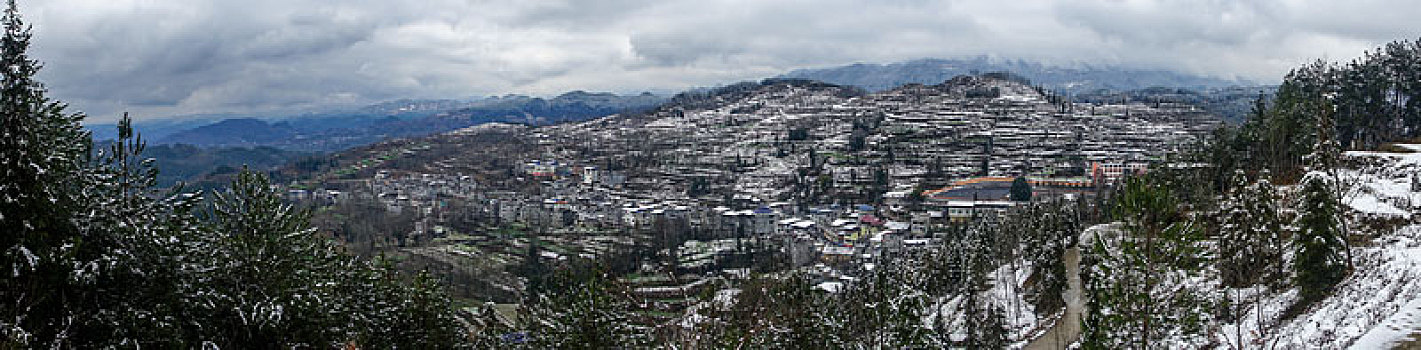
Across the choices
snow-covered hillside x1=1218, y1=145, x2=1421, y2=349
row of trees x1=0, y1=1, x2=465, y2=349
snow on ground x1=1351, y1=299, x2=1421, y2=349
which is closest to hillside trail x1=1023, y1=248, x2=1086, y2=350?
snow-covered hillside x1=1218, y1=145, x2=1421, y2=349

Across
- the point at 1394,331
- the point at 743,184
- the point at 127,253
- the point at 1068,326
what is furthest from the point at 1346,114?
the point at 743,184

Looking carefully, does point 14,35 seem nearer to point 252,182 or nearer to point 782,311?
point 252,182

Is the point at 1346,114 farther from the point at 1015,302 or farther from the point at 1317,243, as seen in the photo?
the point at 1317,243

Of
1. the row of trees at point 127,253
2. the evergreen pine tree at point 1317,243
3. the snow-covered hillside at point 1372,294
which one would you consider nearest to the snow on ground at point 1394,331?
the snow-covered hillside at point 1372,294

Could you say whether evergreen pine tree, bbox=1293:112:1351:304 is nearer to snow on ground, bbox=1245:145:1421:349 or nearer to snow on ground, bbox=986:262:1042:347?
snow on ground, bbox=1245:145:1421:349

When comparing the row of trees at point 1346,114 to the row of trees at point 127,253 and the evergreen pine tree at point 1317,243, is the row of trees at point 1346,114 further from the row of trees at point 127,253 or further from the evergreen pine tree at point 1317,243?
the row of trees at point 127,253

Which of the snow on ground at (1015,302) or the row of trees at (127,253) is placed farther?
the snow on ground at (1015,302)
